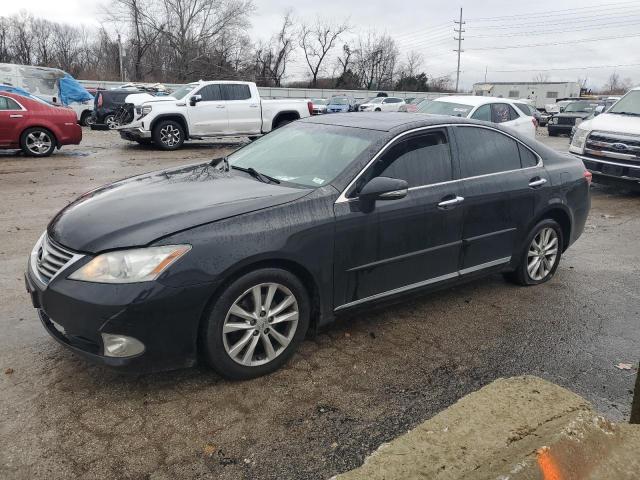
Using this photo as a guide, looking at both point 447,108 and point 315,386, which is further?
point 447,108

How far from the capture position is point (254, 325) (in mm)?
3305

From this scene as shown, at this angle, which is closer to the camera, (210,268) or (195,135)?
(210,268)

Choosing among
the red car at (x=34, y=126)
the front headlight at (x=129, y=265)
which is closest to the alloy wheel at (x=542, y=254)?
the front headlight at (x=129, y=265)

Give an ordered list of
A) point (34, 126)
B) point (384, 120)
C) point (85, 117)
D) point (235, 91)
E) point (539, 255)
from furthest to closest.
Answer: point (85, 117)
point (235, 91)
point (34, 126)
point (539, 255)
point (384, 120)

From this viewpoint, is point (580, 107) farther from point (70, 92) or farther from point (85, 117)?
point (70, 92)

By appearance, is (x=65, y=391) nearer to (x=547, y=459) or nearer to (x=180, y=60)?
(x=547, y=459)

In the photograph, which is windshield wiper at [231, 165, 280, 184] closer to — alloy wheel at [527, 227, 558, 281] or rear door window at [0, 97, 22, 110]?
alloy wheel at [527, 227, 558, 281]

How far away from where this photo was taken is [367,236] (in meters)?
3.72

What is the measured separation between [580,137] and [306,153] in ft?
27.6

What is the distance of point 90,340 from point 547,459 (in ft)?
7.60

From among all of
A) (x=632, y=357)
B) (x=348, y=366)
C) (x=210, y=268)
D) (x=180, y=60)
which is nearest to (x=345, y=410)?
(x=348, y=366)

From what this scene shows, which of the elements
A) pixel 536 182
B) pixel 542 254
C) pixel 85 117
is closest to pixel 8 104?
pixel 85 117

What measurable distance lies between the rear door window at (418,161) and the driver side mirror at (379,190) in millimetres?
134

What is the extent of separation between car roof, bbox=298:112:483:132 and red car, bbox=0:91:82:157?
1064cm
